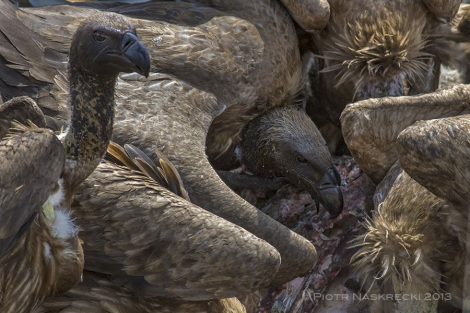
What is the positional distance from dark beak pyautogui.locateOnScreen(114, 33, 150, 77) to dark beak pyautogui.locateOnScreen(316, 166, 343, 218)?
164 centimetres

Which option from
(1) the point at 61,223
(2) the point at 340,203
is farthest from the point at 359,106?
(1) the point at 61,223

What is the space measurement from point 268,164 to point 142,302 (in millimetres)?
1472

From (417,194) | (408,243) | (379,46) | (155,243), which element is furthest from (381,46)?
(155,243)

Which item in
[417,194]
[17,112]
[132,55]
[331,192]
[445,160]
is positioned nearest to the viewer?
[132,55]

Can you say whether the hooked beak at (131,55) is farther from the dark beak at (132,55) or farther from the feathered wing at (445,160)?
the feathered wing at (445,160)

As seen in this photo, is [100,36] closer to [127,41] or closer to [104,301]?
[127,41]

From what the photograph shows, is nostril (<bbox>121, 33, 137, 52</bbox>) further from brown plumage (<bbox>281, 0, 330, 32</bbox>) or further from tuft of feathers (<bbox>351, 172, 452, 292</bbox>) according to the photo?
brown plumage (<bbox>281, 0, 330, 32</bbox>)

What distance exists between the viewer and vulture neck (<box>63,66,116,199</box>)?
10.5 feet

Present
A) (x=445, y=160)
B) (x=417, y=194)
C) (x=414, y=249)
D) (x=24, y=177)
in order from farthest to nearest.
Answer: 1. (x=417, y=194)
2. (x=414, y=249)
3. (x=445, y=160)
4. (x=24, y=177)

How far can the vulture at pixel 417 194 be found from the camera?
3.65 metres

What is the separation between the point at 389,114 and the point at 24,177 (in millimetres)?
2142

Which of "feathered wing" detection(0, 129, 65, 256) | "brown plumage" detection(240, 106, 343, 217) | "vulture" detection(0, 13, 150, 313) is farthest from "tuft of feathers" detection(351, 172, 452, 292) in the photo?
"feathered wing" detection(0, 129, 65, 256)

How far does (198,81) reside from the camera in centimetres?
437

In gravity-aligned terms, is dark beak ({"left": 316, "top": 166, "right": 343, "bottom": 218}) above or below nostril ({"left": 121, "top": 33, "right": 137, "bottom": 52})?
below
